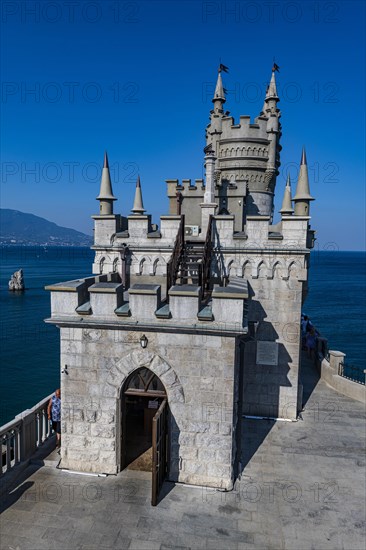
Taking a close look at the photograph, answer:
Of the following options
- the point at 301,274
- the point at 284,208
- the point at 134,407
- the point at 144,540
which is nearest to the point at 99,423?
the point at 144,540

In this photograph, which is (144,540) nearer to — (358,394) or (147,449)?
(147,449)

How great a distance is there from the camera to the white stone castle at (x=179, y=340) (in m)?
8.32

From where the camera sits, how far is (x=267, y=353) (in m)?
12.4

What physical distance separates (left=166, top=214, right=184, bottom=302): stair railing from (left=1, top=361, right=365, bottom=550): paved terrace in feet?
16.3

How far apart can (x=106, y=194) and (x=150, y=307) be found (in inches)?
228

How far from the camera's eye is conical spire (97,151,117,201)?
492 inches

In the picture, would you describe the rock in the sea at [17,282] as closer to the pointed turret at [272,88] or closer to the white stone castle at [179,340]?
the pointed turret at [272,88]

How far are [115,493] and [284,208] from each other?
43.6 ft

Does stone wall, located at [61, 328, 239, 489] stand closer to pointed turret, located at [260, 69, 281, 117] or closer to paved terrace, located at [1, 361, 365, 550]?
paved terrace, located at [1, 361, 365, 550]

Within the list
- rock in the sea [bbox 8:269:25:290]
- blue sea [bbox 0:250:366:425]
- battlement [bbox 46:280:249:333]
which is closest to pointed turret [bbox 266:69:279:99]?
battlement [bbox 46:280:249:333]

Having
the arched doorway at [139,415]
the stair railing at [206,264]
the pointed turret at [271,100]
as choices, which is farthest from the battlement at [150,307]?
the pointed turret at [271,100]

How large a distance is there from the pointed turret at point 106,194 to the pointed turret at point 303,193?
6.12 m

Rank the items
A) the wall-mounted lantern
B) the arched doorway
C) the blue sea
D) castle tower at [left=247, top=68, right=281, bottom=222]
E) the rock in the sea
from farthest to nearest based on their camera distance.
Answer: the rock in the sea → the blue sea → castle tower at [left=247, top=68, right=281, bottom=222] → the arched doorway → the wall-mounted lantern

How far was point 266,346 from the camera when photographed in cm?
1235
